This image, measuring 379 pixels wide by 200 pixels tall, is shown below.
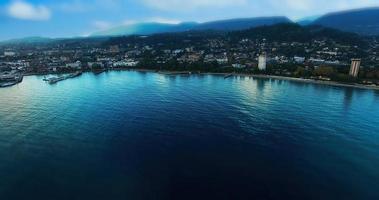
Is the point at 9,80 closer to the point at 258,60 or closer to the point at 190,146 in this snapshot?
the point at 190,146

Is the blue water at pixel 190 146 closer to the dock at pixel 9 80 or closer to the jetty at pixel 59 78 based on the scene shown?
the dock at pixel 9 80

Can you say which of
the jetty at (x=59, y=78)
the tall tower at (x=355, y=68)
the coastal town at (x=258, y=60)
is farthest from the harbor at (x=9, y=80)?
the tall tower at (x=355, y=68)

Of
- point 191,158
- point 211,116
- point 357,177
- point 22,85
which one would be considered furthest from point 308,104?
point 22,85

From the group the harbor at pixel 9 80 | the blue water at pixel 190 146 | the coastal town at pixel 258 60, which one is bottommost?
the harbor at pixel 9 80

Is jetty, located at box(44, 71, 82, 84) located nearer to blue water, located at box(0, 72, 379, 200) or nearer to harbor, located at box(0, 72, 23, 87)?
harbor, located at box(0, 72, 23, 87)

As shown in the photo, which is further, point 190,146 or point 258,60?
Answer: point 258,60

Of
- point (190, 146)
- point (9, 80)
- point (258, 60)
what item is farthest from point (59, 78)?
point (190, 146)

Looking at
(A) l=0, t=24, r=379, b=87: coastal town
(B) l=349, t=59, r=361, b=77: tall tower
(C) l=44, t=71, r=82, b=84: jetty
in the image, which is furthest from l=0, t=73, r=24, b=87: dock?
(B) l=349, t=59, r=361, b=77: tall tower

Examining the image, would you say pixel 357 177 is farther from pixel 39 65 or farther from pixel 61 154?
pixel 39 65
